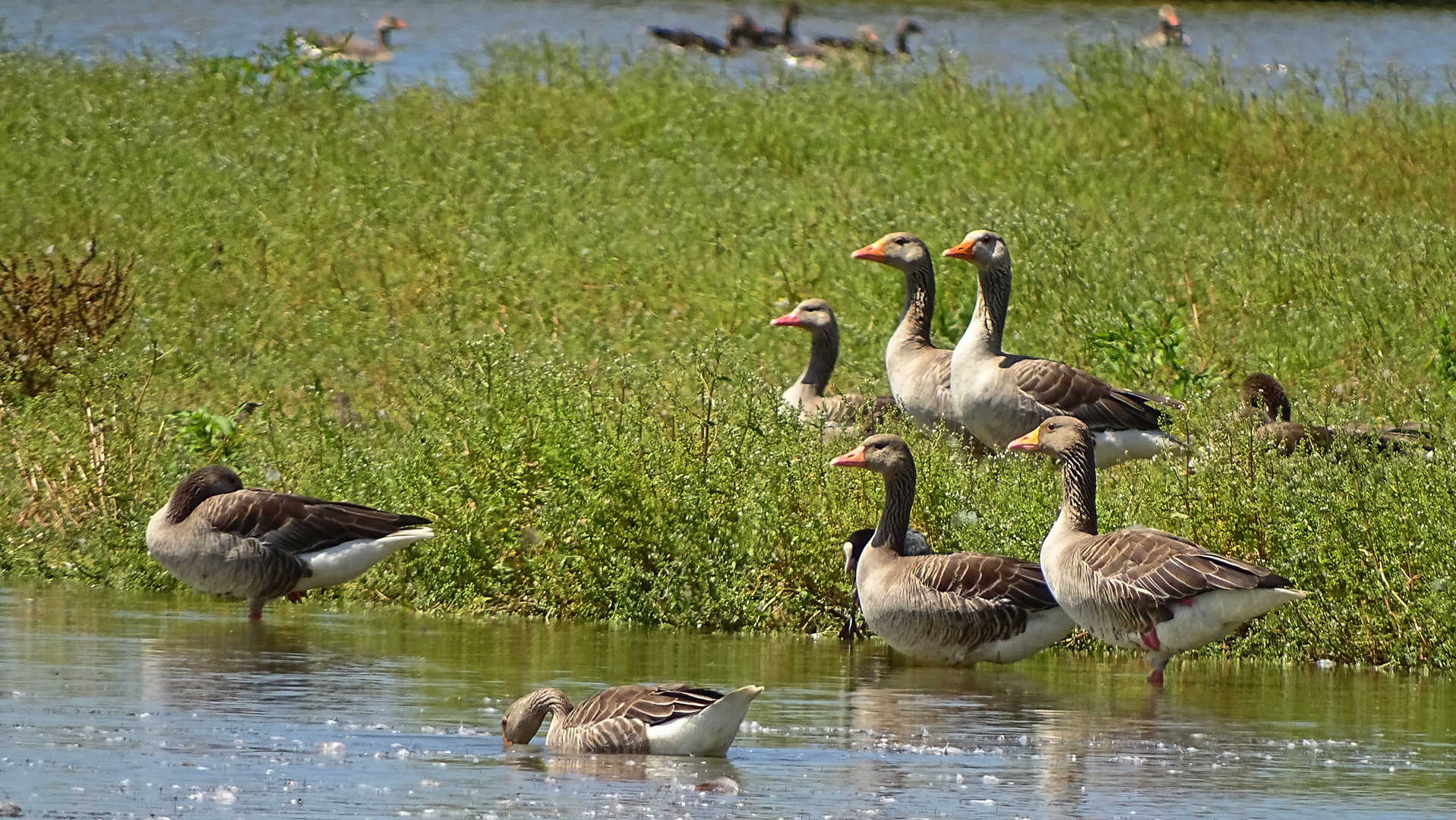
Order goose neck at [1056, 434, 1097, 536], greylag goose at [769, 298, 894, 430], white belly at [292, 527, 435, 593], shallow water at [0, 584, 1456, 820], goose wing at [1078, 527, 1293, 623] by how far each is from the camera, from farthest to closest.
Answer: greylag goose at [769, 298, 894, 430] < white belly at [292, 527, 435, 593] < goose neck at [1056, 434, 1097, 536] < goose wing at [1078, 527, 1293, 623] < shallow water at [0, 584, 1456, 820]

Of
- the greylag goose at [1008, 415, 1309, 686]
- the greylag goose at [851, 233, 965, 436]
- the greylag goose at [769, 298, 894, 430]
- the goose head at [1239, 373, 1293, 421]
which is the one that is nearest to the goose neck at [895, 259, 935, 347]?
the greylag goose at [851, 233, 965, 436]

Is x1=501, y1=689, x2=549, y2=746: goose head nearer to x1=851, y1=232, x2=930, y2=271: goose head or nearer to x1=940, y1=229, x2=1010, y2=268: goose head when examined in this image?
x1=940, y1=229, x2=1010, y2=268: goose head

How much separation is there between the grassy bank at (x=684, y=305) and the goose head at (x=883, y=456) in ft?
2.01

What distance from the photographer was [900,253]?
1557cm

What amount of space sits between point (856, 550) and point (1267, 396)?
468 cm

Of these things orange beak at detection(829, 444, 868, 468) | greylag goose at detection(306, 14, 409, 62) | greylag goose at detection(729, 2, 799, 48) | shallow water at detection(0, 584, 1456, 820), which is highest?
greylag goose at detection(729, 2, 799, 48)

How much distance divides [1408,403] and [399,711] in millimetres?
9097

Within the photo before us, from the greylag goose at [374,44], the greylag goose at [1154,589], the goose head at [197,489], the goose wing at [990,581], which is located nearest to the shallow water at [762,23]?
the greylag goose at [374,44]

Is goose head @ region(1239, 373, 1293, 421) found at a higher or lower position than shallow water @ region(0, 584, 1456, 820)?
higher

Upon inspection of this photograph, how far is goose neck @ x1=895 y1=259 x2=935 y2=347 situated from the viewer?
15484 millimetres

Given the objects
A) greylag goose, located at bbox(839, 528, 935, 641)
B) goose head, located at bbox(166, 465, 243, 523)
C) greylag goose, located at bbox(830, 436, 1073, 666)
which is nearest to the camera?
greylag goose, located at bbox(830, 436, 1073, 666)

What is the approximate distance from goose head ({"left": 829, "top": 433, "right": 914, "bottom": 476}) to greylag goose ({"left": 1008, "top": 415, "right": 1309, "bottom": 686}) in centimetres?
97

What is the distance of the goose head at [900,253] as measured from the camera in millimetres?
15547

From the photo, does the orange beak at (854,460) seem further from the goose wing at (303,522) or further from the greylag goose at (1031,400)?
the greylag goose at (1031,400)
